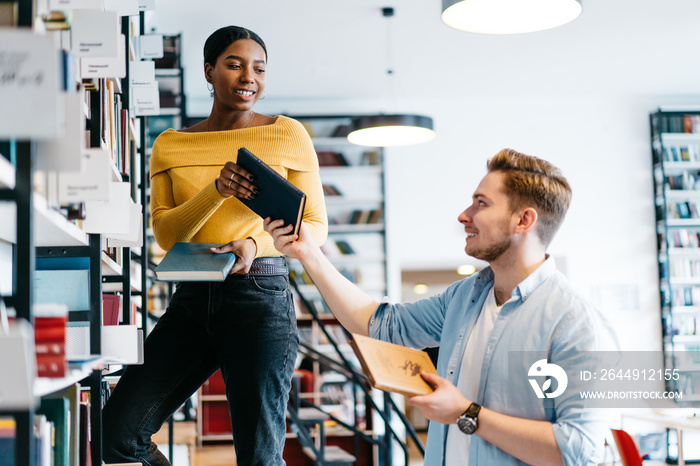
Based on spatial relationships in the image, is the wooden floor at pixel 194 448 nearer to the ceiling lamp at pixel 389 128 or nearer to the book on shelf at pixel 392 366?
the ceiling lamp at pixel 389 128

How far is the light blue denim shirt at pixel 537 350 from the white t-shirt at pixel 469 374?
0.02 metres

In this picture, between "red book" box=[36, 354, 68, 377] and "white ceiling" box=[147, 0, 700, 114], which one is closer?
"red book" box=[36, 354, 68, 377]

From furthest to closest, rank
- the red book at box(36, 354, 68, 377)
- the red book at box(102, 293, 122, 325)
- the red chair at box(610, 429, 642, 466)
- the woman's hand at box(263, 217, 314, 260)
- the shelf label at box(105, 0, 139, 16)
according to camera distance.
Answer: the red chair at box(610, 429, 642, 466), the red book at box(102, 293, 122, 325), the shelf label at box(105, 0, 139, 16), the woman's hand at box(263, 217, 314, 260), the red book at box(36, 354, 68, 377)

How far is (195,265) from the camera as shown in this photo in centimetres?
166

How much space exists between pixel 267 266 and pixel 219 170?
29cm

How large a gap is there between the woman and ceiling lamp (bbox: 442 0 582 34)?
5.17 feet

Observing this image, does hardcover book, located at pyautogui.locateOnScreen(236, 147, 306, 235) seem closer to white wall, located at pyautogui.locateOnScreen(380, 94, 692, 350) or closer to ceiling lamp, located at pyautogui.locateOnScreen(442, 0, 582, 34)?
ceiling lamp, located at pyautogui.locateOnScreen(442, 0, 582, 34)

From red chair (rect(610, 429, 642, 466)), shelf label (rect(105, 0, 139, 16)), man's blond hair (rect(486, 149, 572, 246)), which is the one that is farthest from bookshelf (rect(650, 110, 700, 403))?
shelf label (rect(105, 0, 139, 16))

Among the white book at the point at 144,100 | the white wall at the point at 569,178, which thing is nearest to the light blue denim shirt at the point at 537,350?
the white book at the point at 144,100

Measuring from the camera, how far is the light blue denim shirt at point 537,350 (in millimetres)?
1453

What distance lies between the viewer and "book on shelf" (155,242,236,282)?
1.64 meters

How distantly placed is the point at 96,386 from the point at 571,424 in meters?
1.27

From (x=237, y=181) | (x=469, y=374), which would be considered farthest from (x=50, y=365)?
(x=469, y=374)

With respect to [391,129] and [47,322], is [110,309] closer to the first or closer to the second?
[47,322]
